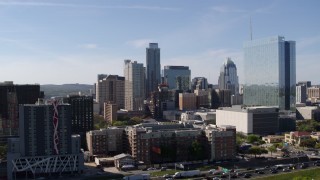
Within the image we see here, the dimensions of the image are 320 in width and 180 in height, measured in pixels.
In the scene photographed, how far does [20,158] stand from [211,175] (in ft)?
68.8

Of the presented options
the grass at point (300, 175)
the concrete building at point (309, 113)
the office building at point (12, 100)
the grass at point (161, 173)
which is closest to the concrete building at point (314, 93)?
the concrete building at point (309, 113)

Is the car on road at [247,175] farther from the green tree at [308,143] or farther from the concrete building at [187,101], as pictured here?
the concrete building at [187,101]

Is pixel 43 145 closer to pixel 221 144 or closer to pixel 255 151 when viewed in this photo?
pixel 221 144

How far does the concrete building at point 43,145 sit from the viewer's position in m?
47.2

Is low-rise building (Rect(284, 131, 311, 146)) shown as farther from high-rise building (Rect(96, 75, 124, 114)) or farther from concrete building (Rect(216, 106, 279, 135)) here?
high-rise building (Rect(96, 75, 124, 114))

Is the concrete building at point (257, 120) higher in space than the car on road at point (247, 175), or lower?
higher

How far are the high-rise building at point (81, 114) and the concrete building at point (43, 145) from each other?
889 inches

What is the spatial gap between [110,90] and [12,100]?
211 feet

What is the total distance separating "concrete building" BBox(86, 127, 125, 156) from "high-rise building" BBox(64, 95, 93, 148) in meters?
12.5

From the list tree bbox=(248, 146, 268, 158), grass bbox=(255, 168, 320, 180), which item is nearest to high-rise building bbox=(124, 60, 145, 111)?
tree bbox=(248, 146, 268, 158)

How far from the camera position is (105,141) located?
59875 millimetres

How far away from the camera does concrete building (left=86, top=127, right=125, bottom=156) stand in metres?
59.7

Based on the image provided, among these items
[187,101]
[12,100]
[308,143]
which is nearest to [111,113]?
[12,100]

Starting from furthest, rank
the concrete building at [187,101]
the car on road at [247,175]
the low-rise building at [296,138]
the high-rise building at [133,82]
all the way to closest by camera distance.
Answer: the high-rise building at [133,82]
the concrete building at [187,101]
the low-rise building at [296,138]
the car on road at [247,175]
